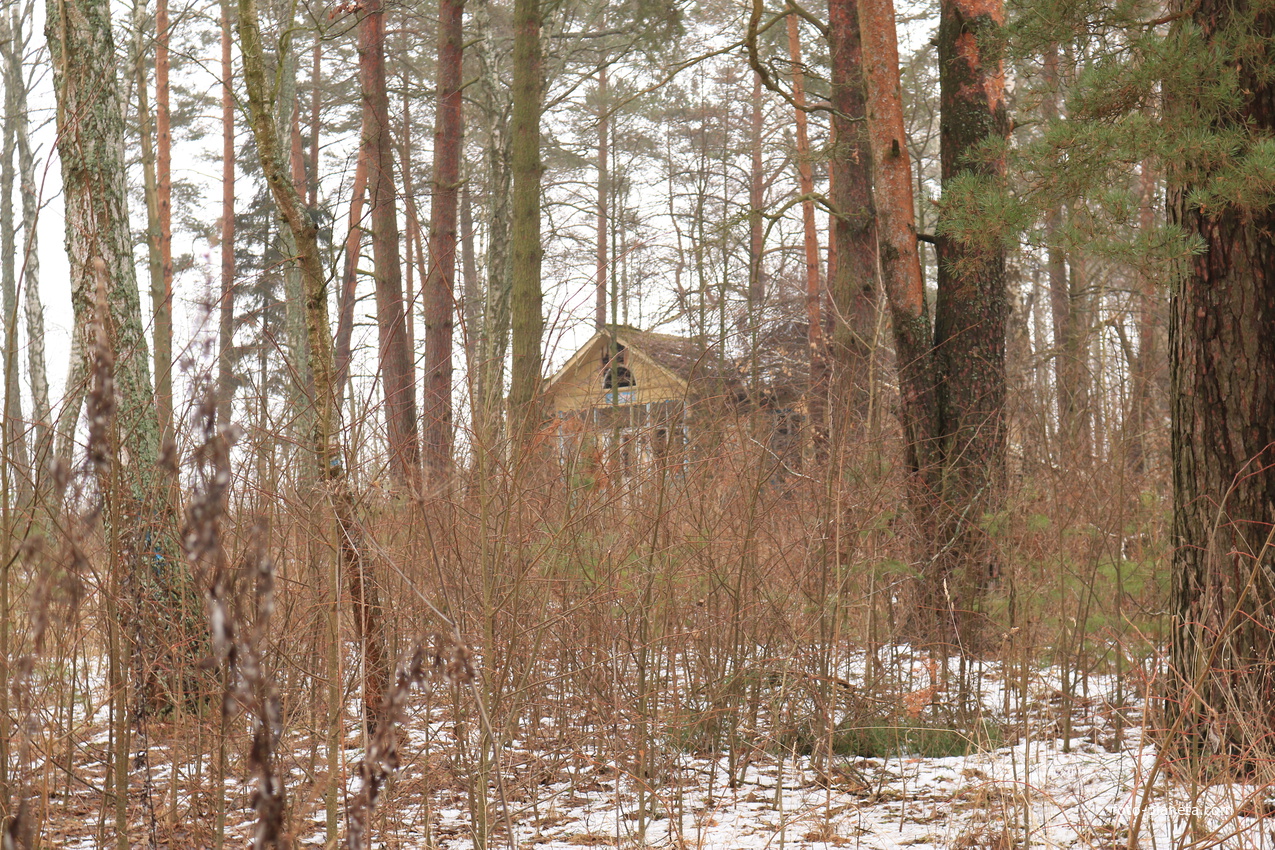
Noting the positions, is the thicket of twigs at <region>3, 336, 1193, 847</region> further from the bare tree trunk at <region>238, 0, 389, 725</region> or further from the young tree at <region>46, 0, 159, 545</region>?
the young tree at <region>46, 0, 159, 545</region>

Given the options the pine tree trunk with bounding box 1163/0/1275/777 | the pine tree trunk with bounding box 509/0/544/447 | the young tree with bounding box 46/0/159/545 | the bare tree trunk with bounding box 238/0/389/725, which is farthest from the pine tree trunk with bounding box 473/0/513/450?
the pine tree trunk with bounding box 1163/0/1275/777

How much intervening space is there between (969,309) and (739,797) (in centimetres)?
303

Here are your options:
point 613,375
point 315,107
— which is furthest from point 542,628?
point 315,107

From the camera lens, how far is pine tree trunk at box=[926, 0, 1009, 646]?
5.21 meters

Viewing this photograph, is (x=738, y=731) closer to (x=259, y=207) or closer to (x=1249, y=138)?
(x=1249, y=138)

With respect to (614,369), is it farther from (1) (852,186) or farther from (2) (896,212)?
(1) (852,186)

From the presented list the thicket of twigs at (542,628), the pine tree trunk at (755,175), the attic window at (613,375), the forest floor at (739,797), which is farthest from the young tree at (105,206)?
the pine tree trunk at (755,175)

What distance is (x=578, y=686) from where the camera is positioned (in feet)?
12.4

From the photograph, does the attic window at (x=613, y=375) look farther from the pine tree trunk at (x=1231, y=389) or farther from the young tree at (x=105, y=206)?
the pine tree trunk at (x=1231, y=389)

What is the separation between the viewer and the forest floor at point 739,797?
2955 millimetres

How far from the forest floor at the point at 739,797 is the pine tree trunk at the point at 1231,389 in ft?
1.41

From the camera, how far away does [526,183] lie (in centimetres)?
822

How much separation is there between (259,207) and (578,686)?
53.2 feet

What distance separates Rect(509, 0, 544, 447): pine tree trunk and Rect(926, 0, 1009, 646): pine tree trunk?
10.4ft
